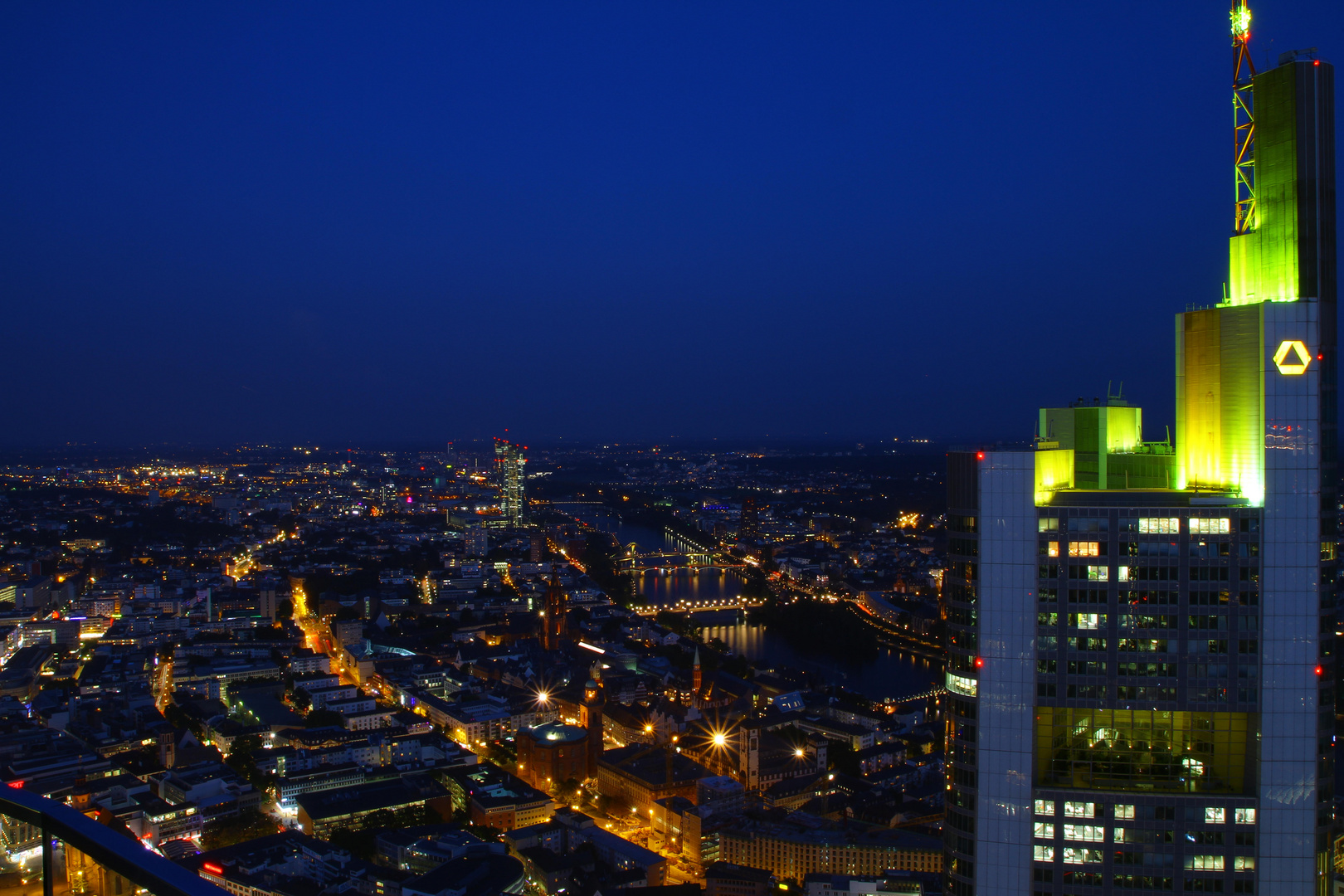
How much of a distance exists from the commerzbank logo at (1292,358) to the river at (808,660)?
1022cm

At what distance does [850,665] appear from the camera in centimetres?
1526

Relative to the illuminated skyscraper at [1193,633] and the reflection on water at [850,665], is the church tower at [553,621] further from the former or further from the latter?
the illuminated skyscraper at [1193,633]

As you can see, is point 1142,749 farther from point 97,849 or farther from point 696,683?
point 696,683

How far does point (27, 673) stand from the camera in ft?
41.6

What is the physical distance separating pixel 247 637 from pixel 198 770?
7.50 meters

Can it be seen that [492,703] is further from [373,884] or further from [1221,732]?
[1221,732]

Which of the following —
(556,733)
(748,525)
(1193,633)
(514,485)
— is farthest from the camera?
(514,485)

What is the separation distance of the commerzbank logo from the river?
10.2m

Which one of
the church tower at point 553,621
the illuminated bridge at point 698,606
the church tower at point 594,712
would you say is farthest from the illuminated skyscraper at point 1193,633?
the illuminated bridge at point 698,606

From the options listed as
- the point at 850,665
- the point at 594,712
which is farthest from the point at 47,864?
the point at 850,665

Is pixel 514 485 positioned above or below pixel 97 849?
below

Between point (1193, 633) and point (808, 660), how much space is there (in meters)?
12.4

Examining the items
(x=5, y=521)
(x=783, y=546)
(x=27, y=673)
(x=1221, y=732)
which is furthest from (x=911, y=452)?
(x=1221, y=732)

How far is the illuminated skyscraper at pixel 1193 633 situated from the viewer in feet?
11.0
